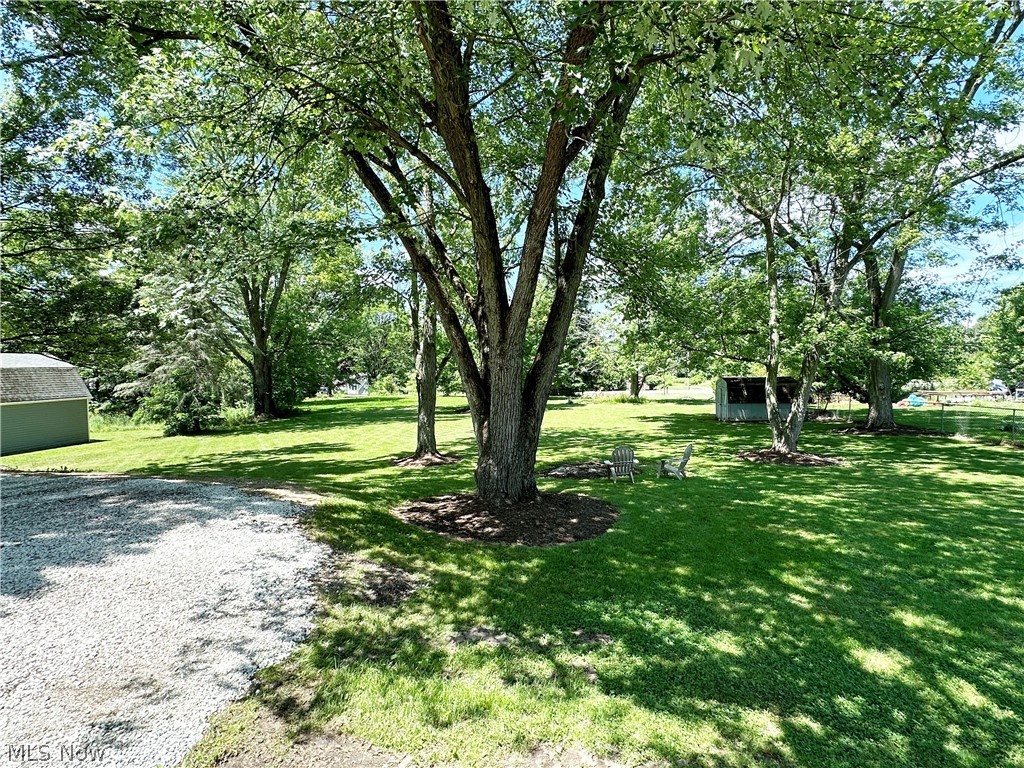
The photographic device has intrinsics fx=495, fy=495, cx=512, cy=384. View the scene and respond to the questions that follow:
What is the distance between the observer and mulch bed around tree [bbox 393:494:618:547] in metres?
6.91

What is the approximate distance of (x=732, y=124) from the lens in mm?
6312

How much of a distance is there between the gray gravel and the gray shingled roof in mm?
15146

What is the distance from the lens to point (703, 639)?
14.2 feet

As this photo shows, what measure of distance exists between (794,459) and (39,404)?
25540 mm

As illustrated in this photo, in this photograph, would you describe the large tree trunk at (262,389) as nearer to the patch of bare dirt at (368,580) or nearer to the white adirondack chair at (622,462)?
the white adirondack chair at (622,462)

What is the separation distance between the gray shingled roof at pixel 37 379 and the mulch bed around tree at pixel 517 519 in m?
18.1

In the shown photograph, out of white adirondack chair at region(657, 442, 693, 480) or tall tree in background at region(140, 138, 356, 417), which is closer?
tall tree in background at region(140, 138, 356, 417)

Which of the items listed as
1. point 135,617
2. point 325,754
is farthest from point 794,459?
point 135,617

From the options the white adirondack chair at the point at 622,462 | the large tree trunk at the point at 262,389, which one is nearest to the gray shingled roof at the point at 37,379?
the large tree trunk at the point at 262,389

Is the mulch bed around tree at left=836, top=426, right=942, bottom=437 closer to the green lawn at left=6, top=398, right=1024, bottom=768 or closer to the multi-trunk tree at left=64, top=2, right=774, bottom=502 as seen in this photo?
the green lawn at left=6, top=398, right=1024, bottom=768

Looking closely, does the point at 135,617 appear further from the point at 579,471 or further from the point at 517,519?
the point at 579,471

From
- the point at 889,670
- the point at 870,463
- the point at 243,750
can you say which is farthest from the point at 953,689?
the point at 870,463

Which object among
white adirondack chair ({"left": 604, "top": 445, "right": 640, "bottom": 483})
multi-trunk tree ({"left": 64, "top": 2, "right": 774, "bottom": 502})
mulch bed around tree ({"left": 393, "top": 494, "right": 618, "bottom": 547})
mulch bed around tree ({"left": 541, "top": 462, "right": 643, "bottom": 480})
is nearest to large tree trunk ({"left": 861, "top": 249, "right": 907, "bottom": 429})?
mulch bed around tree ({"left": 541, "top": 462, "right": 643, "bottom": 480})

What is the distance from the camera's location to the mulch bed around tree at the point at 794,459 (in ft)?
43.5
